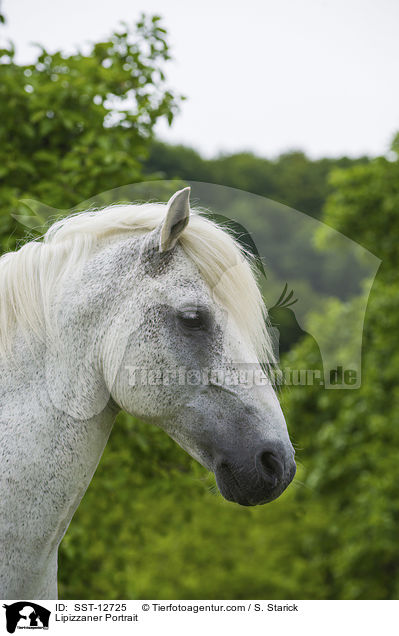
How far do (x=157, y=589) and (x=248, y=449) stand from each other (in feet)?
36.2

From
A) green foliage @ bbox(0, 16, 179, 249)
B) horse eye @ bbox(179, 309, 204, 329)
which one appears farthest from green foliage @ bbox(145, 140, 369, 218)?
→ horse eye @ bbox(179, 309, 204, 329)

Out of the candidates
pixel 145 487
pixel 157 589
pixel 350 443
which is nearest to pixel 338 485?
pixel 350 443

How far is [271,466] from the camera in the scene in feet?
5.67

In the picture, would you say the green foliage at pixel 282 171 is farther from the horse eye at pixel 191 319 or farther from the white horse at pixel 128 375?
the horse eye at pixel 191 319

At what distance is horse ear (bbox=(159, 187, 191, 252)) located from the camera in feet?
5.68

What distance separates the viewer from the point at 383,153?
1152 centimetres

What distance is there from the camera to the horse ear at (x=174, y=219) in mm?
1731

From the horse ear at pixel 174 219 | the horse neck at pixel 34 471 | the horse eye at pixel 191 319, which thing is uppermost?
the horse ear at pixel 174 219

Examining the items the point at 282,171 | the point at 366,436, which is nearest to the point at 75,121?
the point at 366,436

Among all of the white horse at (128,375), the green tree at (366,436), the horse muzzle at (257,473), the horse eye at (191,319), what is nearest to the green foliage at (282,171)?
the green tree at (366,436)

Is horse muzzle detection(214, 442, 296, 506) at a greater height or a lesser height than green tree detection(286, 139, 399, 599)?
greater

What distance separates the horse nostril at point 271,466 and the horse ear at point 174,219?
2.03ft
